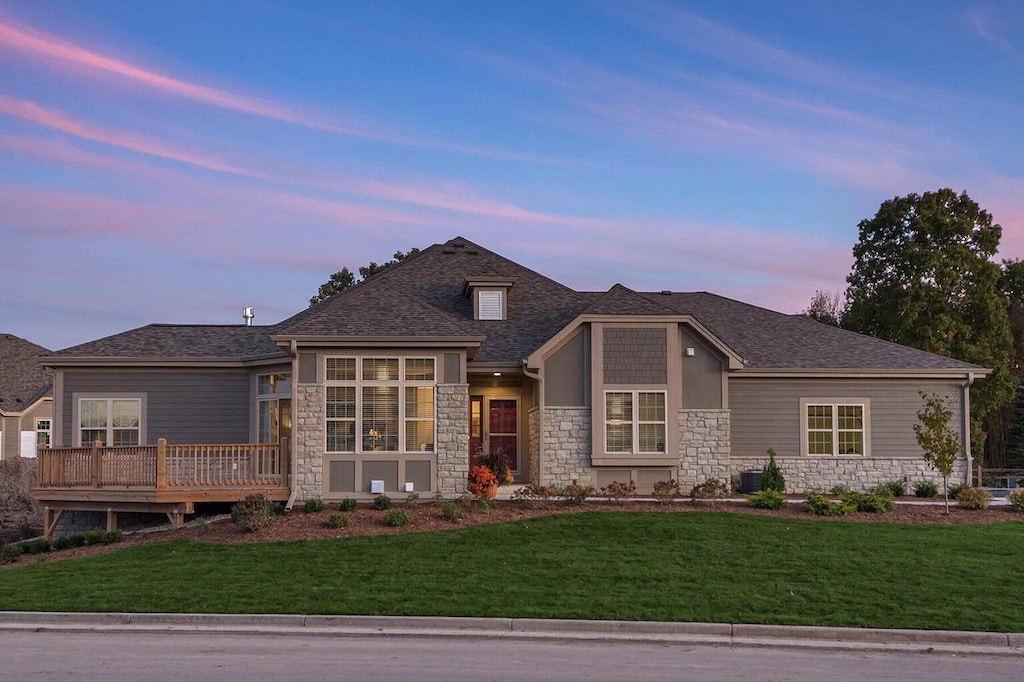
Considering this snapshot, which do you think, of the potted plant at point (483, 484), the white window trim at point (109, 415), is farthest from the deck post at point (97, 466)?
the potted plant at point (483, 484)

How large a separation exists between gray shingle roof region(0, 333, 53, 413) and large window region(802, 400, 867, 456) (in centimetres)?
2851

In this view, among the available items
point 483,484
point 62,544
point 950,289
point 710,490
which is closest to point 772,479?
point 710,490

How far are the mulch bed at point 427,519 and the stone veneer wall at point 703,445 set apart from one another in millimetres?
2318

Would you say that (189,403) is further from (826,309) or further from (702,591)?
(826,309)

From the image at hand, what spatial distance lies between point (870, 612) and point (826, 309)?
179ft

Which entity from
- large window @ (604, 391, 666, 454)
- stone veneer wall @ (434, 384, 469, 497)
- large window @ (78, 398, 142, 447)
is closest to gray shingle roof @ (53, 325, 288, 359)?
large window @ (78, 398, 142, 447)

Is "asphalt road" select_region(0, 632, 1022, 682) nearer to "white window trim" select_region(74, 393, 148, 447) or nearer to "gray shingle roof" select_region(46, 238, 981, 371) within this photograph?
"gray shingle roof" select_region(46, 238, 981, 371)

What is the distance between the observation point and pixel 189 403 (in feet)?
76.3

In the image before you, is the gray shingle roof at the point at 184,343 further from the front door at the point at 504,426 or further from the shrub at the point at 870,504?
the shrub at the point at 870,504

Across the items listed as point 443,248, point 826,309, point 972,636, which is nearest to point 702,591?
point 972,636

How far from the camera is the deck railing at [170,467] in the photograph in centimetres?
1909

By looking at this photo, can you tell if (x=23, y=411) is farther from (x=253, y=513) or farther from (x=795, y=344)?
(x=795, y=344)

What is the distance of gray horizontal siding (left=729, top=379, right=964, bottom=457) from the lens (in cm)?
2420

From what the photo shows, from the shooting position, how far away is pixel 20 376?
4275 centimetres
